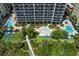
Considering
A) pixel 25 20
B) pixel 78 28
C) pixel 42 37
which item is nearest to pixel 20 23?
pixel 25 20

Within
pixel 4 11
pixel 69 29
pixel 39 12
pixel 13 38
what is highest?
pixel 39 12

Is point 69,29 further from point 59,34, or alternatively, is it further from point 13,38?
point 13,38

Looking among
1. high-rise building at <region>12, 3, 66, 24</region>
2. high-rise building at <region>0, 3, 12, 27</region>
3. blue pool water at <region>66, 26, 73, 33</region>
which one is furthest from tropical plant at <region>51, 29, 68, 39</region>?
high-rise building at <region>0, 3, 12, 27</region>

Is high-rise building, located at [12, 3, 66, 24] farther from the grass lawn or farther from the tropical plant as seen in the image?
the grass lawn

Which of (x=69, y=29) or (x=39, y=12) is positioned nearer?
(x=39, y=12)

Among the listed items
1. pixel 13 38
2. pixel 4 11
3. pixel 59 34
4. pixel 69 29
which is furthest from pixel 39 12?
pixel 4 11
